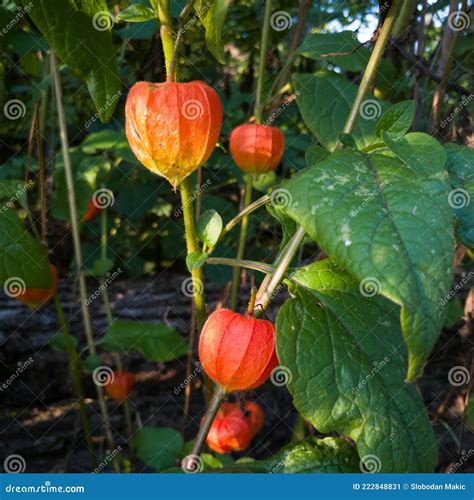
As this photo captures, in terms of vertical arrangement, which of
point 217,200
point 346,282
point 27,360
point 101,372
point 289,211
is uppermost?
point 289,211

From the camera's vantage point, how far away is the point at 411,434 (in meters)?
0.65

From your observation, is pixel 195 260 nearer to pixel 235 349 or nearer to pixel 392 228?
pixel 235 349

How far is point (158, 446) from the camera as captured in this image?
1118 mm

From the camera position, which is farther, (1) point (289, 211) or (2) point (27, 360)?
(2) point (27, 360)

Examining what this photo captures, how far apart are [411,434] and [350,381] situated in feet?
0.29

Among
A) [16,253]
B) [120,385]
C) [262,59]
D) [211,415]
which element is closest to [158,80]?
[262,59]

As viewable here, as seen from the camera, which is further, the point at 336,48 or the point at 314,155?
the point at 336,48

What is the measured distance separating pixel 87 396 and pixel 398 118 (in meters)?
1.20

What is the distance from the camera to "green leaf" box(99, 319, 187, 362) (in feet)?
3.35

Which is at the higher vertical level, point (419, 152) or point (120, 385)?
point (419, 152)

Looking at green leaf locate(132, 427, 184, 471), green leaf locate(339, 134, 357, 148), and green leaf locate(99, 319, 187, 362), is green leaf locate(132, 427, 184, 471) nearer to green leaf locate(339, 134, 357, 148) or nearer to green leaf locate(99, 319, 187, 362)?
green leaf locate(99, 319, 187, 362)

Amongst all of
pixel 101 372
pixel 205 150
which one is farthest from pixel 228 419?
pixel 205 150

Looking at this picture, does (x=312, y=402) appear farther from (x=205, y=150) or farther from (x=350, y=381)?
(x=205, y=150)

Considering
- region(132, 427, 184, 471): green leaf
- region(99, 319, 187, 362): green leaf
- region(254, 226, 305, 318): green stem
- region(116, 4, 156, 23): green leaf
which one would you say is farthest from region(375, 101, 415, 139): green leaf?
region(132, 427, 184, 471): green leaf
